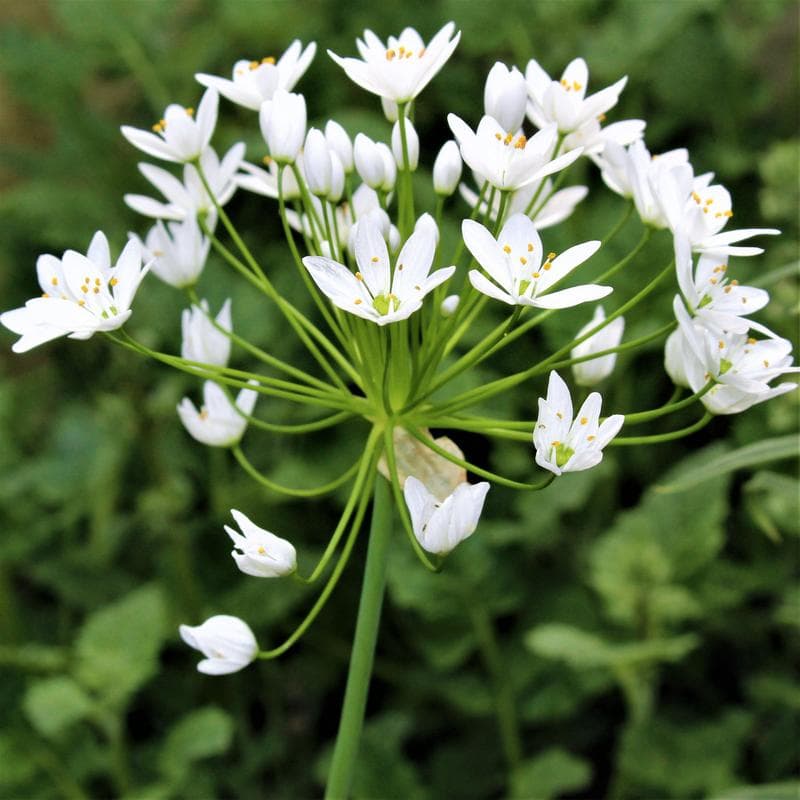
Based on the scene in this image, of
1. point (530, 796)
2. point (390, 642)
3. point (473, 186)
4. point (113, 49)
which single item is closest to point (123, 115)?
point (113, 49)

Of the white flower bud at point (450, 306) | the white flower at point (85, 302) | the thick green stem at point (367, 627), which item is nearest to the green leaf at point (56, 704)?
the thick green stem at point (367, 627)

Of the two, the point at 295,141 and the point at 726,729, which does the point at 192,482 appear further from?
the point at 295,141

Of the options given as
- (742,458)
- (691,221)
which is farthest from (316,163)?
(742,458)

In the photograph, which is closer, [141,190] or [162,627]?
[162,627]

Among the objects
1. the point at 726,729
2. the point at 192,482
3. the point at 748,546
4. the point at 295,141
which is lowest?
the point at 726,729

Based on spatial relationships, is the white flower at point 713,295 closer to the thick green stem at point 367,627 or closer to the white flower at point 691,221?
the white flower at point 691,221

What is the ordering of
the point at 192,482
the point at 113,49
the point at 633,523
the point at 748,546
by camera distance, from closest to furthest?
the point at 633,523, the point at 748,546, the point at 192,482, the point at 113,49

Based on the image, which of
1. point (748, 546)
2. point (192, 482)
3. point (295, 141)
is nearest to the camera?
point (295, 141)
